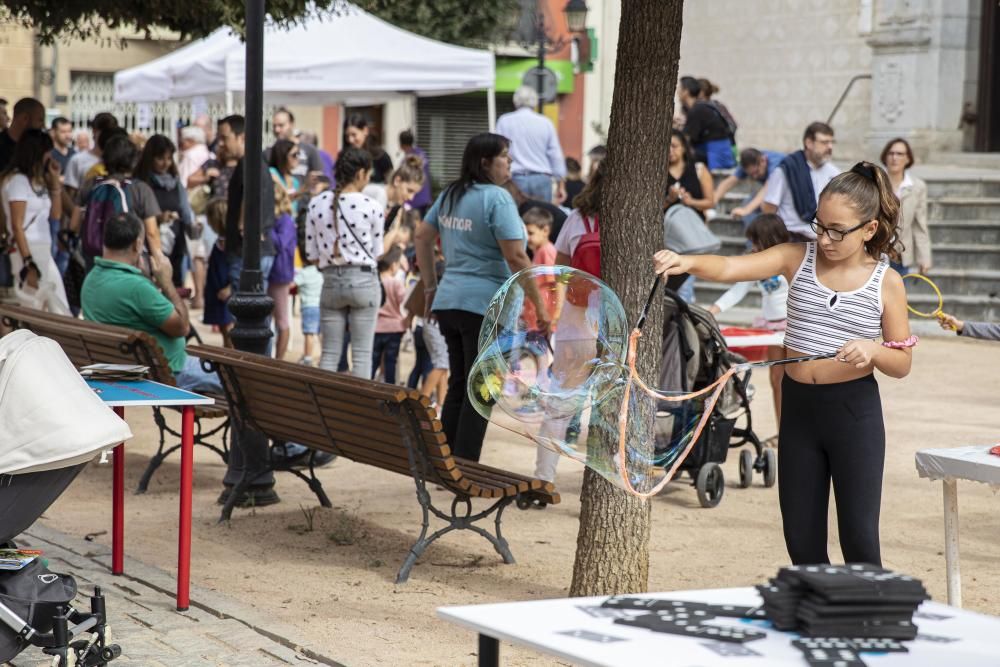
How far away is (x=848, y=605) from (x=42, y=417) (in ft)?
8.93

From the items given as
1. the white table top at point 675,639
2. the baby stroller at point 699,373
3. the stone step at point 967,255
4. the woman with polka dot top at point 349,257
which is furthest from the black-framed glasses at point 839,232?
the stone step at point 967,255

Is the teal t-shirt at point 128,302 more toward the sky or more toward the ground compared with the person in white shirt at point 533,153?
more toward the ground

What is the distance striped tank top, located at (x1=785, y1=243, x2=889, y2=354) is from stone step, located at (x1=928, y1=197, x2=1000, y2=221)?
13283 millimetres

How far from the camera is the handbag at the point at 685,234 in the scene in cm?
820

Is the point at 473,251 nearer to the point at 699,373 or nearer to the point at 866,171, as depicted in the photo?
the point at 699,373

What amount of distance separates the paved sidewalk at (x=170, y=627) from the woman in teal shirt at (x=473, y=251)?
6.53 ft

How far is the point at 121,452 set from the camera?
245 inches

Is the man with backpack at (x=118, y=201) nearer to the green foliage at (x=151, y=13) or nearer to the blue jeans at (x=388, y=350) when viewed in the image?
the green foliage at (x=151, y=13)

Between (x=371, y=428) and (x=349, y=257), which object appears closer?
(x=371, y=428)

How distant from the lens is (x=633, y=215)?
5449 mm

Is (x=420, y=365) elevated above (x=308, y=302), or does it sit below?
below

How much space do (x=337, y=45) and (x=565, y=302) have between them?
37.6 feet

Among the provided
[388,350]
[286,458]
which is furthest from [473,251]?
[388,350]

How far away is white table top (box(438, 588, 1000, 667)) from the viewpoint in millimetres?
2971
